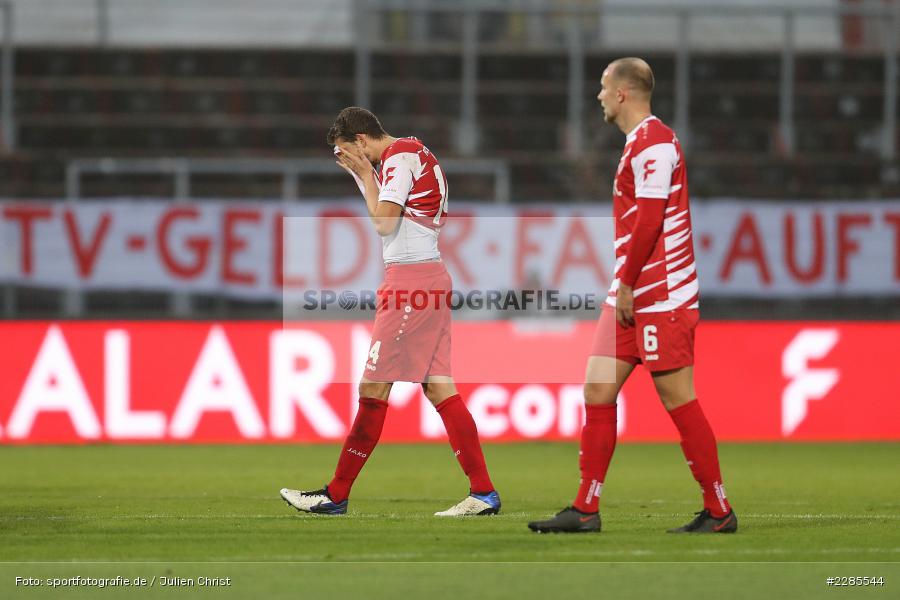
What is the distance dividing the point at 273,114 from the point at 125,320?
6.21m

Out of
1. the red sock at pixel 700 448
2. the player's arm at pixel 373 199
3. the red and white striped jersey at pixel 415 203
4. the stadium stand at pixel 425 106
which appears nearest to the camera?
the red sock at pixel 700 448

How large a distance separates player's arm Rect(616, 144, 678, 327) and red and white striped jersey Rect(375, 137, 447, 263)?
126cm

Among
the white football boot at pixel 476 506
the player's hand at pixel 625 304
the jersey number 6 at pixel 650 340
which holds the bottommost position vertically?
the white football boot at pixel 476 506

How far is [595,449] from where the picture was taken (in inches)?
246

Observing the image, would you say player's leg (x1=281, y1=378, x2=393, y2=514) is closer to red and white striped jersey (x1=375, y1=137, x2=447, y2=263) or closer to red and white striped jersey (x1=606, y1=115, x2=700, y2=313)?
red and white striped jersey (x1=375, y1=137, x2=447, y2=263)

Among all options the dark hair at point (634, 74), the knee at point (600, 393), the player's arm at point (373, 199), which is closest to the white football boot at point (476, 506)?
the knee at point (600, 393)

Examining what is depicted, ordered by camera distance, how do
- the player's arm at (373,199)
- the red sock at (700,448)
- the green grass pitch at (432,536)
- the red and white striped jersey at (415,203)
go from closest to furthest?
the green grass pitch at (432,536) < the red sock at (700,448) < the player's arm at (373,199) < the red and white striped jersey at (415,203)

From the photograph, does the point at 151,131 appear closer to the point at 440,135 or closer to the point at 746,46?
the point at 440,135

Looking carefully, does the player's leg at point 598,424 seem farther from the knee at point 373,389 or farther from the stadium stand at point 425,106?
the stadium stand at point 425,106

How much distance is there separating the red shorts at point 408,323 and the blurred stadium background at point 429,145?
6.04 meters

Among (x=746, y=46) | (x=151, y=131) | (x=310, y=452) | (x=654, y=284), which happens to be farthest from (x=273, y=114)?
(x=654, y=284)

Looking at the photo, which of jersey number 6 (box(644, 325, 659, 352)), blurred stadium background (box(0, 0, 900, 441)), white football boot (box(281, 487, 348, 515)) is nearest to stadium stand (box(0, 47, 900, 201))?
blurred stadium background (box(0, 0, 900, 441))

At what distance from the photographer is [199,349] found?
511 inches

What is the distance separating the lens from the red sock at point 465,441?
7.05 m
